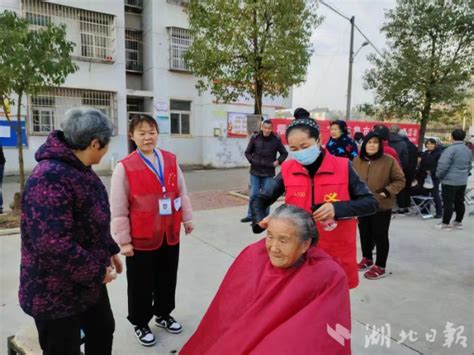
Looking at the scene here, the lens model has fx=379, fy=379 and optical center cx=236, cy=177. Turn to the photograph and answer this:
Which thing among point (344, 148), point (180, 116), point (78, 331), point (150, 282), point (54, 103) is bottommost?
point (150, 282)

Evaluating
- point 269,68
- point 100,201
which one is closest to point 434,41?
point 269,68

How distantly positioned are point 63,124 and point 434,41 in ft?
35.4

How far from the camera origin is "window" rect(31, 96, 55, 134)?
1127cm

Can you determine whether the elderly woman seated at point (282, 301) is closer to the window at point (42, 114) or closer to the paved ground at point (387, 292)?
Answer: the paved ground at point (387, 292)

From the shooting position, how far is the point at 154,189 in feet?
8.41

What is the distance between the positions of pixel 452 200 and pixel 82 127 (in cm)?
562

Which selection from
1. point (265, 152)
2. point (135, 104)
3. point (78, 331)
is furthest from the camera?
point (135, 104)

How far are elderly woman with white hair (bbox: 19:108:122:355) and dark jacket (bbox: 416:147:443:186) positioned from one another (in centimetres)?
613

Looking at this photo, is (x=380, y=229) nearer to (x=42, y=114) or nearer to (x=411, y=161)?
(x=411, y=161)

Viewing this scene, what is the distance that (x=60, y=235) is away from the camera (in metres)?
1.53

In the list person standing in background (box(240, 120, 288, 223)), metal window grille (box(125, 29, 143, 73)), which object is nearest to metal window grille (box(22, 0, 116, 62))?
metal window grille (box(125, 29, 143, 73))

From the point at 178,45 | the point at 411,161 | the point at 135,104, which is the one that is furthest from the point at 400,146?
the point at 135,104

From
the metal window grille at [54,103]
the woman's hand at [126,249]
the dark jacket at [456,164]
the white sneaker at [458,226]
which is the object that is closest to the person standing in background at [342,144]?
the dark jacket at [456,164]

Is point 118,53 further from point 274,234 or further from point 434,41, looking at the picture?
point 274,234
